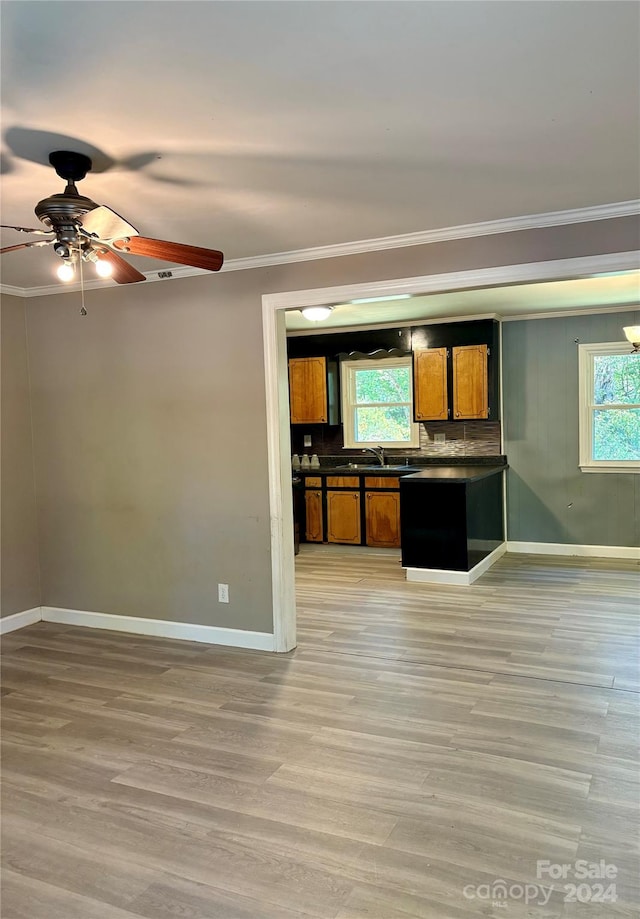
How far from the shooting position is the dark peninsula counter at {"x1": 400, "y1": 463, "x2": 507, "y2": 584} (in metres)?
5.74

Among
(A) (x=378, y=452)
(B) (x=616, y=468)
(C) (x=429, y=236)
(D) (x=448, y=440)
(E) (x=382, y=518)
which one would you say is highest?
(C) (x=429, y=236)

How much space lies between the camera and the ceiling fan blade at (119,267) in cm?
280

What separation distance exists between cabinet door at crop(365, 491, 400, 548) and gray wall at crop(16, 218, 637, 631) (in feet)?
9.82

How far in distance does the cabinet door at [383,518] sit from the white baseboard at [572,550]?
1288mm

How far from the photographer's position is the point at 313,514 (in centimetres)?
757

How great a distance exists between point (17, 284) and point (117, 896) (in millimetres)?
4045

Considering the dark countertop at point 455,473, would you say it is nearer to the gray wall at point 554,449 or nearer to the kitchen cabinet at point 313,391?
the gray wall at point 554,449

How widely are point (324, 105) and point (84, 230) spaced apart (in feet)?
3.27

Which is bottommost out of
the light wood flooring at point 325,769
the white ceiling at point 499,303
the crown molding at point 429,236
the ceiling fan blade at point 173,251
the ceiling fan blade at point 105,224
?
the light wood flooring at point 325,769

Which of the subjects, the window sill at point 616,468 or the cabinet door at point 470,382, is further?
the cabinet door at point 470,382

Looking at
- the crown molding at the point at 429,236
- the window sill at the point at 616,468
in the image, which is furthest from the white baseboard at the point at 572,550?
the crown molding at the point at 429,236

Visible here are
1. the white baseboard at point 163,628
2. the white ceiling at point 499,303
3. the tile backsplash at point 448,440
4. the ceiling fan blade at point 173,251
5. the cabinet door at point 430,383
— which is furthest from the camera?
the tile backsplash at point 448,440

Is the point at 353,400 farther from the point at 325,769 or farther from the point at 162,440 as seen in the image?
the point at 325,769

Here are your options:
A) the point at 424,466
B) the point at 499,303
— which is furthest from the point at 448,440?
the point at 499,303
